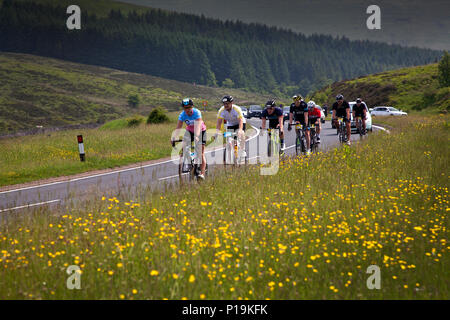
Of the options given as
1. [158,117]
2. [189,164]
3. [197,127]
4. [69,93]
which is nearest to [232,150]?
[189,164]

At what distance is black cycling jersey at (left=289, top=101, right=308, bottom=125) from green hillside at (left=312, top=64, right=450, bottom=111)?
2220 inches

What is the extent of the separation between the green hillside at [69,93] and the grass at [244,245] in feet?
214

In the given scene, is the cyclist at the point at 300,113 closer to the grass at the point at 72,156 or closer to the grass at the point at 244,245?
the grass at the point at 244,245

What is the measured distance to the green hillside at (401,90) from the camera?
2913 inches

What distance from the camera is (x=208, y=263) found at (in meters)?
4.82

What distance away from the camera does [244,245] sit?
534cm

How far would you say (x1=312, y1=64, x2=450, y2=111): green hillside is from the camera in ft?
243

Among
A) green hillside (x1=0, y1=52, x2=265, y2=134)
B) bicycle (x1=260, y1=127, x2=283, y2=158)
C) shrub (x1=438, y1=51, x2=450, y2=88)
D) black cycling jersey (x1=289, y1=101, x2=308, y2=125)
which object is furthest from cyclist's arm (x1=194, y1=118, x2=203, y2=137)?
shrub (x1=438, y1=51, x2=450, y2=88)

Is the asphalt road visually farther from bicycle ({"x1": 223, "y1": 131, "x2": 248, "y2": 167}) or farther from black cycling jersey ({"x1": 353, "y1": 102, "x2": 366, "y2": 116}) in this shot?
black cycling jersey ({"x1": 353, "y1": 102, "x2": 366, "y2": 116})

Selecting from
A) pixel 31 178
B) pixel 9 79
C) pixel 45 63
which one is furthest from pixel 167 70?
pixel 31 178

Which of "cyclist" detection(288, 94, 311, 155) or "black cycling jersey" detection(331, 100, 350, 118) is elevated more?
"black cycling jersey" detection(331, 100, 350, 118)
